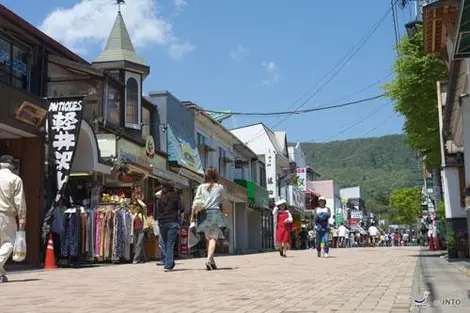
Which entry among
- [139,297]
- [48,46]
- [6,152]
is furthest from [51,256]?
[139,297]

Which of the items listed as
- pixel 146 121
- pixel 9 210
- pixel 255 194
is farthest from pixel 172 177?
pixel 255 194

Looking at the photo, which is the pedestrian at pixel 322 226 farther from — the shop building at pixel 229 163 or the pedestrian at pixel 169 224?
the shop building at pixel 229 163

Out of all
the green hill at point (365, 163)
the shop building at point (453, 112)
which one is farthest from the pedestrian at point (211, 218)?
the green hill at point (365, 163)

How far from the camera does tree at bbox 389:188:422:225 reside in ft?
268

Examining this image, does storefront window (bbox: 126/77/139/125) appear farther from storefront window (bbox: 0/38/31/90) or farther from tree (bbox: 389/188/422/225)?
tree (bbox: 389/188/422/225)

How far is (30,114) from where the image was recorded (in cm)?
1448

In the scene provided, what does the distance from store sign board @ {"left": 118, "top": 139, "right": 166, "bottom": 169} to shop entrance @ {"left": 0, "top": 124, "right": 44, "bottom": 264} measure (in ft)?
15.0

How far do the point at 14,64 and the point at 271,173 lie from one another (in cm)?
3522

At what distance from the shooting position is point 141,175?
71.3 ft

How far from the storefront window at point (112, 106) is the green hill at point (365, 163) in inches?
3790

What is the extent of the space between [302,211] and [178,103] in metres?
34.0

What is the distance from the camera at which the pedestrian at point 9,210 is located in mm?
9406

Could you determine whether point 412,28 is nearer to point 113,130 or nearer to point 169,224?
point 113,130

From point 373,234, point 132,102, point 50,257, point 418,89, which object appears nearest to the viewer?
point 50,257
